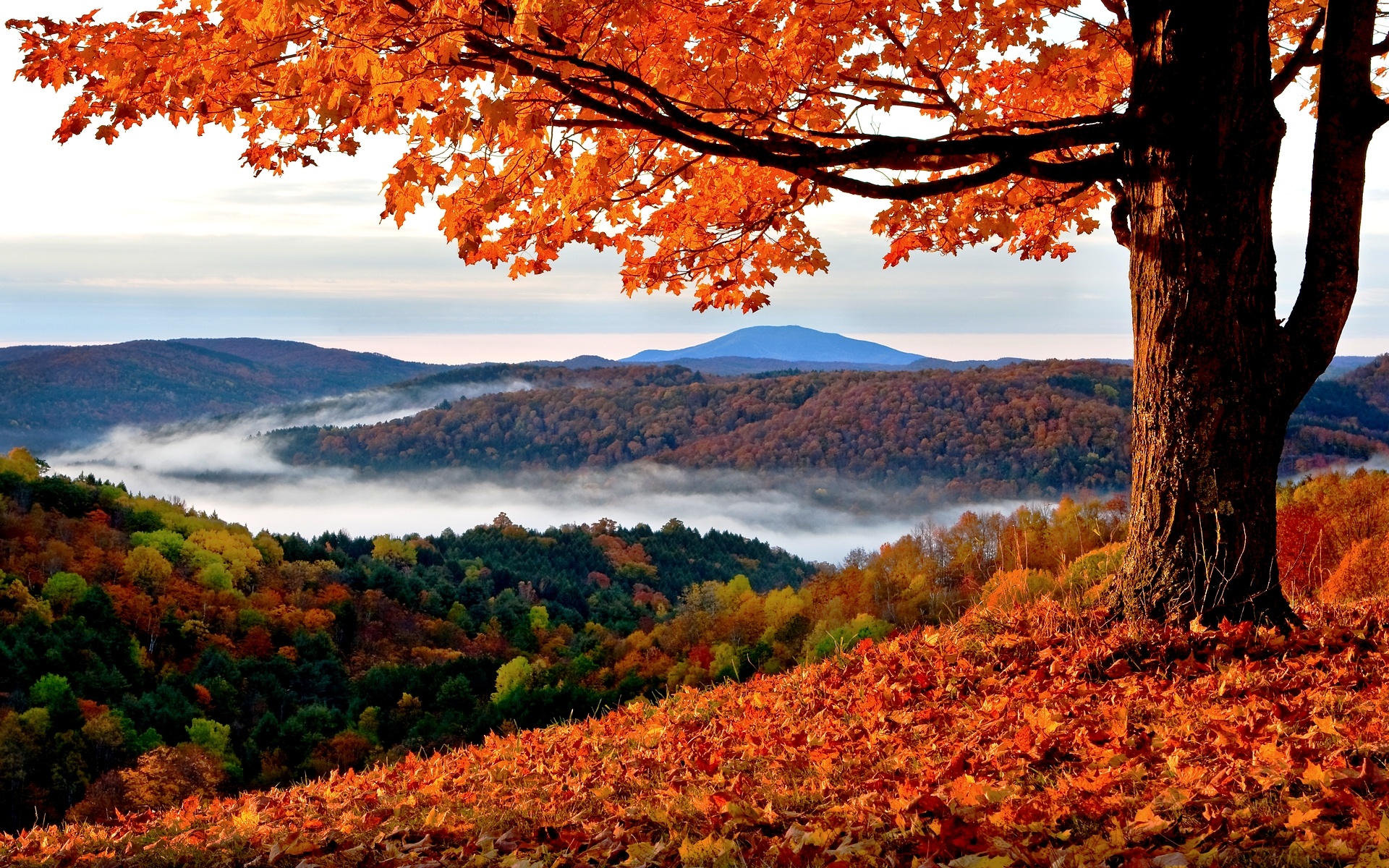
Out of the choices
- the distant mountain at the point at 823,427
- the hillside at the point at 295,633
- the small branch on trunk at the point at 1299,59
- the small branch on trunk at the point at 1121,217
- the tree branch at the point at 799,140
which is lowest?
the hillside at the point at 295,633

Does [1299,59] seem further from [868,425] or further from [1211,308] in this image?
[868,425]

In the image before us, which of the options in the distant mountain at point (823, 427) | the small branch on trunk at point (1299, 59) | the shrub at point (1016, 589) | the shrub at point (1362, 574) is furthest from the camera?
the distant mountain at point (823, 427)

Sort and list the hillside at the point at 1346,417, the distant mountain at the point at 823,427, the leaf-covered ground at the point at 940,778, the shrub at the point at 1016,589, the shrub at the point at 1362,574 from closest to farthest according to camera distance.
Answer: the leaf-covered ground at the point at 940,778 → the shrub at the point at 1016,589 → the shrub at the point at 1362,574 → the hillside at the point at 1346,417 → the distant mountain at the point at 823,427

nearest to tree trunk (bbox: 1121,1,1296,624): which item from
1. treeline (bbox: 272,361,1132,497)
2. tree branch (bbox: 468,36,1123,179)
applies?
tree branch (bbox: 468,36,1123,179)

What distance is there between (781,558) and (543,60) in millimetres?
115986

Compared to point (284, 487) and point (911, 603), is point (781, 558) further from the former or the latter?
point (284, 487)

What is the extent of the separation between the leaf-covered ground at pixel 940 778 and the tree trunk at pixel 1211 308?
51 cm

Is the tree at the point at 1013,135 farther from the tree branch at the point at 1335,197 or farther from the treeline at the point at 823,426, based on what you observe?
the treeline at the point at 823,426

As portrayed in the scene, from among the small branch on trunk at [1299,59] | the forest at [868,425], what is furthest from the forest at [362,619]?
the forest at [868,425]

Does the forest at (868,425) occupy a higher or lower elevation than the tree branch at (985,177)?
lower

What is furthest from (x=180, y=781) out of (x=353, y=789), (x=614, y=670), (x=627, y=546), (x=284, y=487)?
(x=284, y=487)

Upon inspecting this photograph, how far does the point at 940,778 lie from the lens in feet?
14.6

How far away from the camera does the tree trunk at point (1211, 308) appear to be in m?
6.16

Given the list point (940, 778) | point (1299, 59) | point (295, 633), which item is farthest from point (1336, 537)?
point (295, 633)
